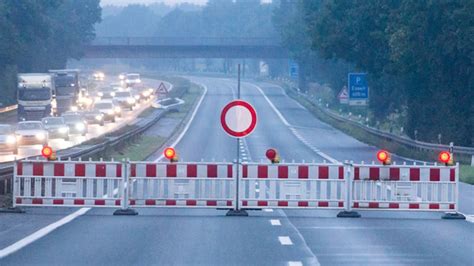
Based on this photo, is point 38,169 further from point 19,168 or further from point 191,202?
point 191,202

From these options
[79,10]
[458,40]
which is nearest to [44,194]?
[458,40]

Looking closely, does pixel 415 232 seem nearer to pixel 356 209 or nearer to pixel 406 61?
pixel 356 209

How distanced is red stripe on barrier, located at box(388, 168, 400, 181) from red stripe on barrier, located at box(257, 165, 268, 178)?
2.17 metres

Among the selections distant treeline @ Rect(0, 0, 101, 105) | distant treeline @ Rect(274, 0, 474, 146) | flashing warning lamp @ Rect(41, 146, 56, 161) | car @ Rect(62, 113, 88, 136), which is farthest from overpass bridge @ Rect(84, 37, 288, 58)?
flashing warning lamp @ Rect(41, 146, 56, 161)

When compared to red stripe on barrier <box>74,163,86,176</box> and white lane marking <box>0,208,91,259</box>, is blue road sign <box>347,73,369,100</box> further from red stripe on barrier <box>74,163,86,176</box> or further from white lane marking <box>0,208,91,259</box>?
red stripe on barrier <box>74,163,86,176</box>

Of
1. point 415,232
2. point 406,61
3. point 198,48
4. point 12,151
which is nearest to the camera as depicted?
point 415,232

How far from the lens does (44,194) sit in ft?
74.4

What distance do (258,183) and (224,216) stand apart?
2.81ft

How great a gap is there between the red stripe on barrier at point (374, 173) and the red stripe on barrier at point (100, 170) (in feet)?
15.4

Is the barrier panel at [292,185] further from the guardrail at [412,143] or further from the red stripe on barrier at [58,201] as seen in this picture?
the guardrail at [412,143]

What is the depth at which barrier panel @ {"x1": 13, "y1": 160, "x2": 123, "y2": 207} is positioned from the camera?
22.4 meters

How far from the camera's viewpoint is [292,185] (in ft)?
73.4

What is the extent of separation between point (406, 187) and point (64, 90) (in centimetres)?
6799

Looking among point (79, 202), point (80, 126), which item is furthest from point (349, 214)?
point (80, 126)
